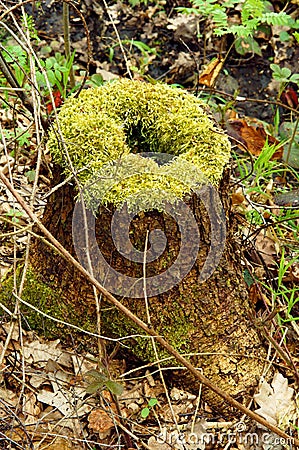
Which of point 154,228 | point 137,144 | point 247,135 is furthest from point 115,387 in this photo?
point 247,135

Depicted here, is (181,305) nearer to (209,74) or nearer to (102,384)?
(102,384)

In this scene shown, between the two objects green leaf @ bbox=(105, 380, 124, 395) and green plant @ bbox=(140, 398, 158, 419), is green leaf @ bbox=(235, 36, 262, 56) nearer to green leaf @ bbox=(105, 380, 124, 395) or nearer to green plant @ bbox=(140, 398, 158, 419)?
green plant @ bbox=(140, 398, 158, 419)

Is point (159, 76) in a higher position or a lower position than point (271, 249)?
higher

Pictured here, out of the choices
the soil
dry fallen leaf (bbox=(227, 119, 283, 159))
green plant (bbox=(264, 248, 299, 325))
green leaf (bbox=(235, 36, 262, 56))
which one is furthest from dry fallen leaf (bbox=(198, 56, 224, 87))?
green plant (bbox=(264, 248, 299, 325))

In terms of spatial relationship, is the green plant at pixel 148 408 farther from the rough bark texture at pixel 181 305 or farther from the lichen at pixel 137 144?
the lichen at pixel 137 144

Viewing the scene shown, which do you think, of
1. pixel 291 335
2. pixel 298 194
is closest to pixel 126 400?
pixel 291 335

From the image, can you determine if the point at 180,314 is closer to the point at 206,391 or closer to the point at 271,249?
the point at 206,391
